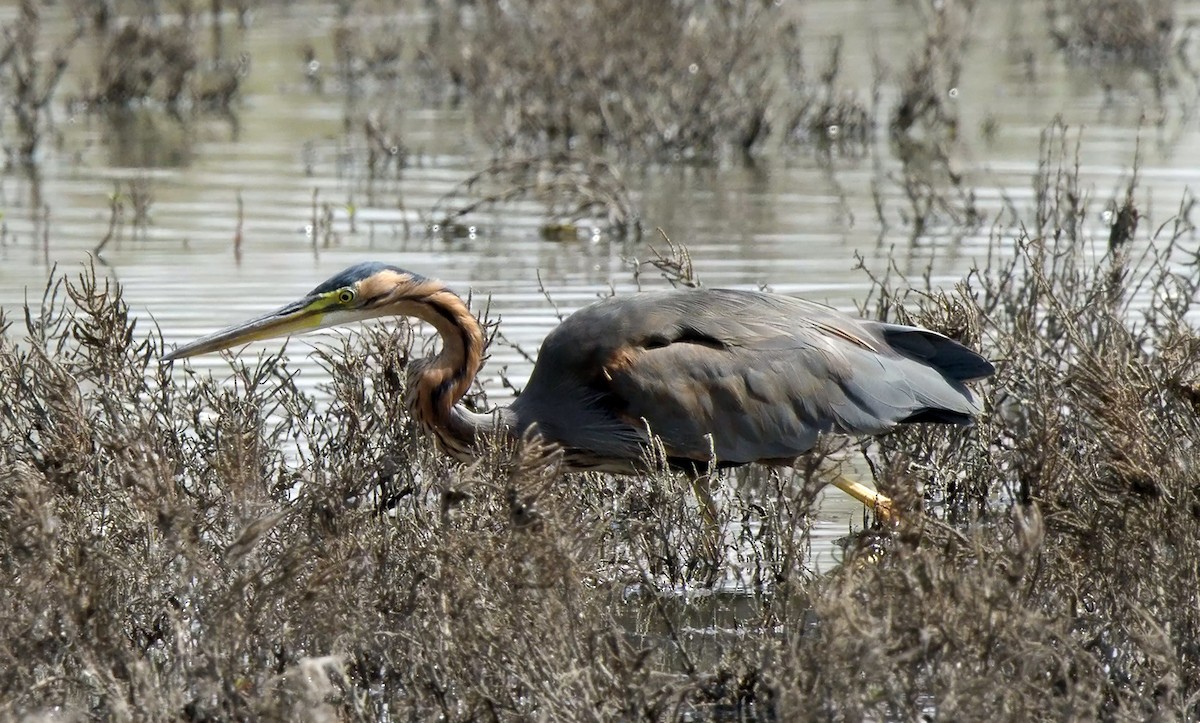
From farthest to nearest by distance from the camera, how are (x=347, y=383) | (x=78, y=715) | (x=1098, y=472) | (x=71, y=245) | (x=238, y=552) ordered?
(x=71, y=245), (x=347, y=383), (x=1098, y=472), (x=78, y=715), (x=238, y=552)

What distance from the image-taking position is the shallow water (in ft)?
28.8

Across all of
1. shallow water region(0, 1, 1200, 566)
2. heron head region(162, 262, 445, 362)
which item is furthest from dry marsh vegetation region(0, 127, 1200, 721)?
shallow water region(0, 1, 1200, 566)

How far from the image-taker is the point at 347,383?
548 centimetres

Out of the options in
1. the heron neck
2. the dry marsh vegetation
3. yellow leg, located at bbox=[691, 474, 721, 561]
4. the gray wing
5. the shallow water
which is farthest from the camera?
the shallow water

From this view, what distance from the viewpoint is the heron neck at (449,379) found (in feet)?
17.8

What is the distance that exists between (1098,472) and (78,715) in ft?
8.95

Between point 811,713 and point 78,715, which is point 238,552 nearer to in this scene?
point 78,715

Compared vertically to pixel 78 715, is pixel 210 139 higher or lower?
higher

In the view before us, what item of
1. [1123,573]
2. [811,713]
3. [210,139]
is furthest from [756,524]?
[210,139]

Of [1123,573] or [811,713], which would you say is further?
[1123,573]

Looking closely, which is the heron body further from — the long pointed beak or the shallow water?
the shallow water

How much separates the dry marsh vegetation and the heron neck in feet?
0.64

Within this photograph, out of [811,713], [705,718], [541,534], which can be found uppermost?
[541,534]

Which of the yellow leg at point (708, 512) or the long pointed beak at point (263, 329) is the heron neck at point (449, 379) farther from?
the yellow leg at point (708, 512)
